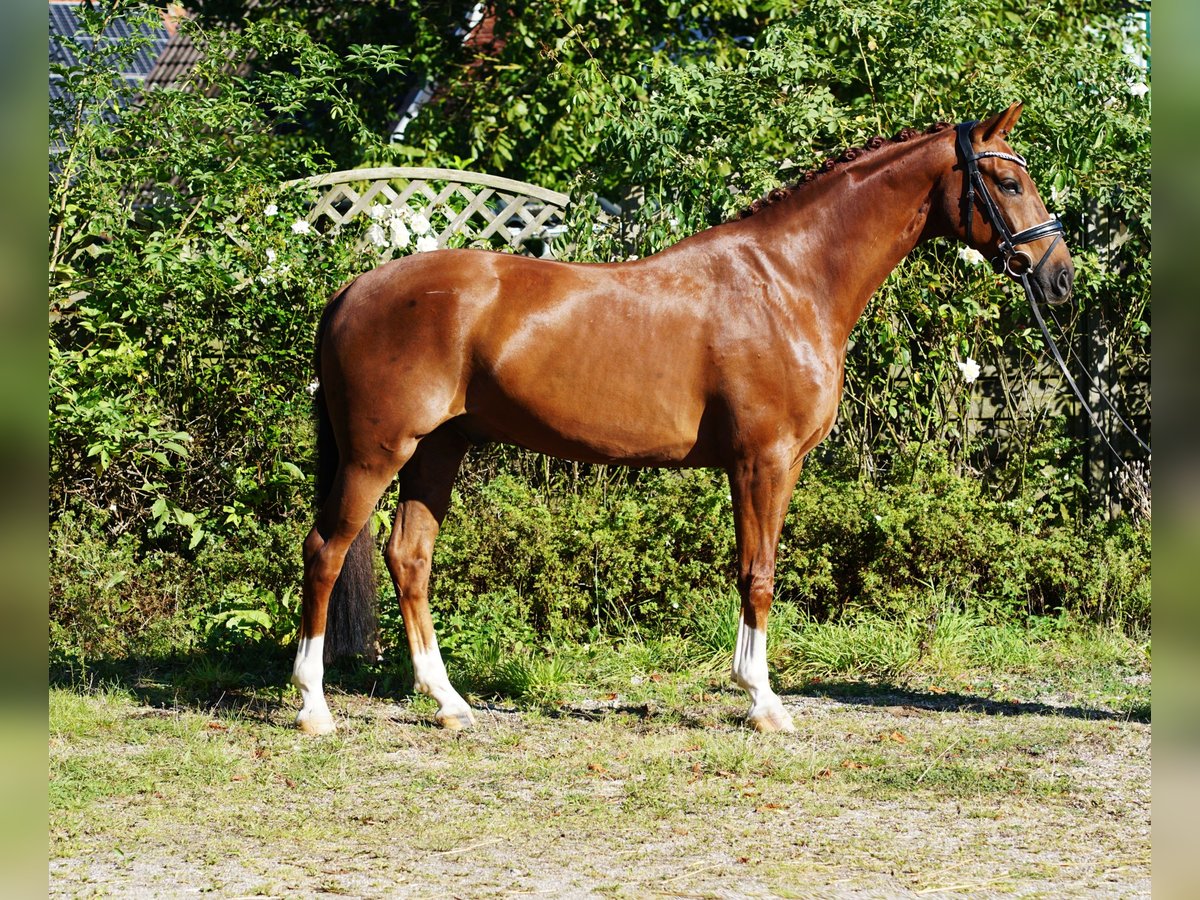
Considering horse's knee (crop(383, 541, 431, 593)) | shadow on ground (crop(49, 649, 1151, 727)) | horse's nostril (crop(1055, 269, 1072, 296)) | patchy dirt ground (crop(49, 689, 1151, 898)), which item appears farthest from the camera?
shadow on ground (crop(49, 649, 1151, 727))

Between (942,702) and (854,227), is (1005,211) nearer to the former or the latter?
(854,227)

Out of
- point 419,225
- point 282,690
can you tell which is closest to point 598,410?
point 282,690

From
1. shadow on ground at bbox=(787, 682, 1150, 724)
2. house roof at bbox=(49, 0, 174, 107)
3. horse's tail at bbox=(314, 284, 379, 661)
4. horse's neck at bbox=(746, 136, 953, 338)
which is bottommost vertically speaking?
shadow on ground at bbox=(787, 682, 1150, 724)

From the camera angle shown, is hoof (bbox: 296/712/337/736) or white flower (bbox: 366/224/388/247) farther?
white flower (bbox: 366/224/388/247)

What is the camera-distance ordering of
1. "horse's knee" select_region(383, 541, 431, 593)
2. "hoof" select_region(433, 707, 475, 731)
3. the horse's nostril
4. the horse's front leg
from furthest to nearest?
"horse's knee" select_region(383, 541, 431, 593) < "hoof" select_region(433, 707, 475, 731) < the horse's front leg < the horse's nostril

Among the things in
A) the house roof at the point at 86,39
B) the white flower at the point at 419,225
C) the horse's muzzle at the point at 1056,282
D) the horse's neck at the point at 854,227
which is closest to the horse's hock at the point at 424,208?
the white flower at the point at 419,225

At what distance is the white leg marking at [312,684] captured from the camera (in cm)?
460

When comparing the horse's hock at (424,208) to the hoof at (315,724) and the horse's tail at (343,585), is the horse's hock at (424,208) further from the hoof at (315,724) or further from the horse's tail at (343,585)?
the hoof at (315,724)

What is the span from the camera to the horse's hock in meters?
6.49

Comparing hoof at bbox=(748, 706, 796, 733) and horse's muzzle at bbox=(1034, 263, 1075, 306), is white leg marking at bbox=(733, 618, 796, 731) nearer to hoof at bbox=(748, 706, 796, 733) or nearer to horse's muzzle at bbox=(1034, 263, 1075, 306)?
hoof at bbox=(748, 706, 796, 733)

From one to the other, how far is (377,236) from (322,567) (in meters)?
2.46

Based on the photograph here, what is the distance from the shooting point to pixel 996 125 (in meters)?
4.49

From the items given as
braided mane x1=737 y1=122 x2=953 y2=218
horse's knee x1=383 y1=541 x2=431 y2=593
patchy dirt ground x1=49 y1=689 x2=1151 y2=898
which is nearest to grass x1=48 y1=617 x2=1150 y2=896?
patchy dirt ground x1=49 y1=689 x2=1151 y2=898

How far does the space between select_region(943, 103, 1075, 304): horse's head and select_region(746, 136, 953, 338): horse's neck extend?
0.43 ft
